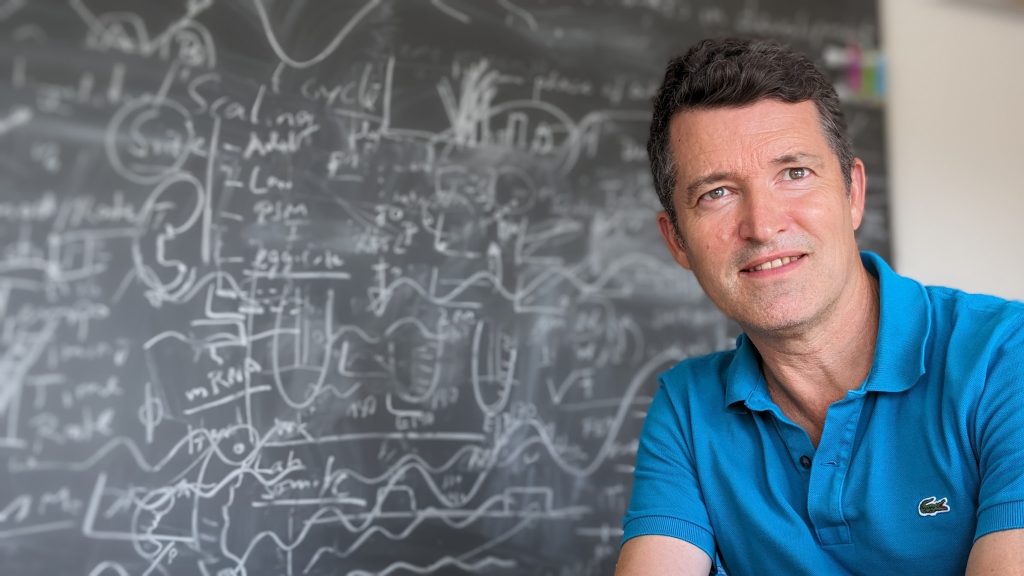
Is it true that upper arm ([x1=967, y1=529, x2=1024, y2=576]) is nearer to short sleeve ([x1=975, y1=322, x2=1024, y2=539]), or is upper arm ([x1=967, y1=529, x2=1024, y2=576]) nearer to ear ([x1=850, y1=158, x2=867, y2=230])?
short sleeve ([x1=975, y1=322, x2=1024, y2=539])

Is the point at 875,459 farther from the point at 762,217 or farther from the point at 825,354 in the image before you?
the point at 762,217

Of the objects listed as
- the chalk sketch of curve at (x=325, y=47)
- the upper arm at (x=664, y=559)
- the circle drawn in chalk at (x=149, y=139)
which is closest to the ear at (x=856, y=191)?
the upper arm at (x=664, y=559)

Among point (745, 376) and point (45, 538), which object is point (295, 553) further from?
point (745, 376)

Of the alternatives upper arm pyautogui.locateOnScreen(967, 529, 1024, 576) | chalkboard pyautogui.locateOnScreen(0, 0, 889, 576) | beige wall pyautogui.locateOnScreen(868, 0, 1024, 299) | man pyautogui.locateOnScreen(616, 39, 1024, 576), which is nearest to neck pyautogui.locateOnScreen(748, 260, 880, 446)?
man pyautogui.locateOnScreen(616, 39, 1024, 576)

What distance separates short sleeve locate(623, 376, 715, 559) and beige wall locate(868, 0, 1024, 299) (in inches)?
70.1

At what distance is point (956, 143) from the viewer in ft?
10.4

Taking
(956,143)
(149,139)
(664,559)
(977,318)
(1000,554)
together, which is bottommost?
(664,559)

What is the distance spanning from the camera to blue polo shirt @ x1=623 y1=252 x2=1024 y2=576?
1252 millimetres

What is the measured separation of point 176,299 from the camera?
2.15m

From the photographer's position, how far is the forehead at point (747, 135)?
56.7 inches

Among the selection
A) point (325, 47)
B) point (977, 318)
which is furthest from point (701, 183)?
point (325, 47)

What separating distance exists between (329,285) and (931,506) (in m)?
1.52

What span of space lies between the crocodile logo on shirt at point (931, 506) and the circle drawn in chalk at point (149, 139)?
5.89 feet

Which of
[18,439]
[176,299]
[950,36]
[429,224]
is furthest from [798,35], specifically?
[18,439]
